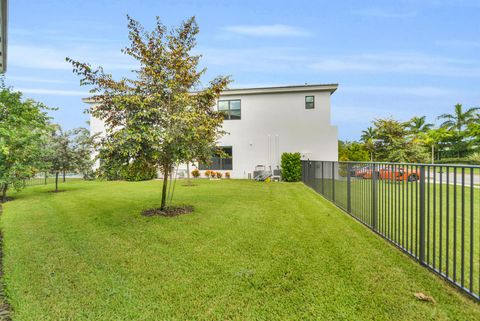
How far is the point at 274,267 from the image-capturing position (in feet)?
11.5

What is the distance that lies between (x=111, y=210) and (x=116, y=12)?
783 centimetres

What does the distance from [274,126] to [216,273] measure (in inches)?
598

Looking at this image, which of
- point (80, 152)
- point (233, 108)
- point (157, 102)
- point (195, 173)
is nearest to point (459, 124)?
point (233, 108)

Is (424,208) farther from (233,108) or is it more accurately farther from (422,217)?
(233,108)

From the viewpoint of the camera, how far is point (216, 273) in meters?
3.37

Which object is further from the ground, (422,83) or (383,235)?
(422,83)

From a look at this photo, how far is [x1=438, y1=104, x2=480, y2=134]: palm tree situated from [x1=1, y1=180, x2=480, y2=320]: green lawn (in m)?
43.1

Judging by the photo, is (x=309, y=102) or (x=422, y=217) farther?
(x=309, y=102)

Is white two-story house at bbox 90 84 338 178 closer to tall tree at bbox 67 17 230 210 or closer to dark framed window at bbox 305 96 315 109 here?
dark framed window at bbox 305 96 315 109

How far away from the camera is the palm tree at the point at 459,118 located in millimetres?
36719

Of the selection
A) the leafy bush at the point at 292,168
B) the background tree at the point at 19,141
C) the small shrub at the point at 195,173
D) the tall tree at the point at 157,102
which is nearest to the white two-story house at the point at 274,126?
the small shrub at the point at 195,173

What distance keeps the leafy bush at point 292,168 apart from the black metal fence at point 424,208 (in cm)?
748

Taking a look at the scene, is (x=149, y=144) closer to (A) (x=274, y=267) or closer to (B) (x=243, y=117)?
(A) (x=274, y=267)

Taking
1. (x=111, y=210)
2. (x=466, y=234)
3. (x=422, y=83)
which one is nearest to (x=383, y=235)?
(x=466, y=234)
